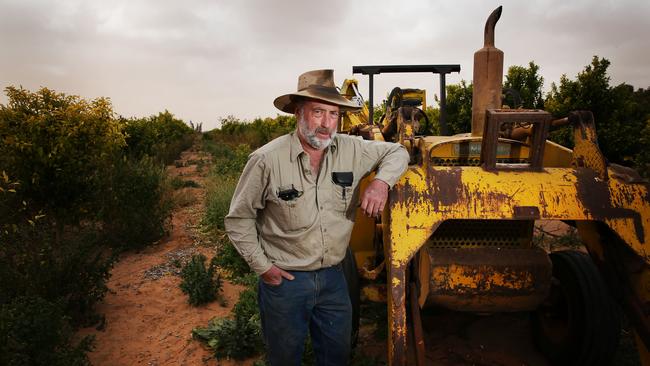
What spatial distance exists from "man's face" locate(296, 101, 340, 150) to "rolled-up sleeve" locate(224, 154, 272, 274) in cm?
29

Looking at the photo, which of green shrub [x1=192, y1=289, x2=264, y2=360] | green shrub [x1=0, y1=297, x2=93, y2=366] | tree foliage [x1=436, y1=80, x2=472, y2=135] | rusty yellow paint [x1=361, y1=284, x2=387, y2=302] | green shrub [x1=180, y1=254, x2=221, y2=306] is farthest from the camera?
tree foliage [x1=436, y1=80, x2=472, y2=135]

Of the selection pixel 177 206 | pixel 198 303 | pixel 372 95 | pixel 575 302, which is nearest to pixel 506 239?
pixel 575 302

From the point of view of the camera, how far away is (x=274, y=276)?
2.25 m

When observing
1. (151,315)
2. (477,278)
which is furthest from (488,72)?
(151,315)

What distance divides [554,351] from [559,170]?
5.30 feet

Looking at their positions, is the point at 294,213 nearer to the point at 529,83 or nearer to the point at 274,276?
the point at 274,276

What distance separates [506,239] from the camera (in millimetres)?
3275

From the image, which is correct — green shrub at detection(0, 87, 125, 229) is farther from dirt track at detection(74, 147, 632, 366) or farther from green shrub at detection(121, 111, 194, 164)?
green shrub at detection(121, 111, 194, 164)

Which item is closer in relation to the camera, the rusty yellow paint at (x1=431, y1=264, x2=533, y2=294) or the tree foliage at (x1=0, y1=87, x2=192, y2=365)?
the rusty yellow paint at (x1=431, y1=264, x2=533, y2=294)

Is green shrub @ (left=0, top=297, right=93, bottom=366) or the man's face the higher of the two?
the man's face

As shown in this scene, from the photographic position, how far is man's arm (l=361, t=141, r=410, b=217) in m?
2.21

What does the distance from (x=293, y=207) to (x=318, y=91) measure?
0.63m

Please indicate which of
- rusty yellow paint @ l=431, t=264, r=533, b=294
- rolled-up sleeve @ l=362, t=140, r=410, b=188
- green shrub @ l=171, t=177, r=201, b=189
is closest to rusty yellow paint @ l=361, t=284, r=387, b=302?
rusty yellow paint @ l=431, t=264, r=533, b=294

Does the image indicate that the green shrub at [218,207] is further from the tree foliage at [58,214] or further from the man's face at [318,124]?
the man's face at [318,124]
